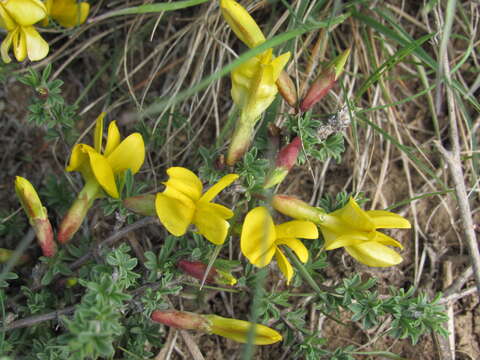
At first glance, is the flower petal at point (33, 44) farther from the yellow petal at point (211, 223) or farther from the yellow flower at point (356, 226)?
the yellow flower at point (356, 226)

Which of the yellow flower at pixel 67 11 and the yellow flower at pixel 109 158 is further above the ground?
the yellow flower at pixel 67 11

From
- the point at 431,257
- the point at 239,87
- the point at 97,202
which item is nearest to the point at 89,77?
the point at 97,202

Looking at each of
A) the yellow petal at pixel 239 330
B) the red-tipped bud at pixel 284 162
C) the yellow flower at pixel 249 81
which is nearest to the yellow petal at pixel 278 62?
the yellow flower at pixel 249 81

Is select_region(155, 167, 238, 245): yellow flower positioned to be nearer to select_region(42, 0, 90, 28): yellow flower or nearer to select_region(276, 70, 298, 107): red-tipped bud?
select_region(276, 70, 298, 107): red-tipped bud

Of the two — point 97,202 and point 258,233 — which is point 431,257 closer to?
point 258,233

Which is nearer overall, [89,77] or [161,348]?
[161,348]

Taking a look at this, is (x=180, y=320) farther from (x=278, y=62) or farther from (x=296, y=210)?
(x=278, y=62)
